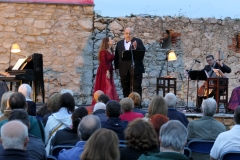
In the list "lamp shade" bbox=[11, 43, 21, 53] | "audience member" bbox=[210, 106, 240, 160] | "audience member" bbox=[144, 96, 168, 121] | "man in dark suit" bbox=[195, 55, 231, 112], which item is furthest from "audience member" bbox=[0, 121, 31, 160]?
"lamp shade" bbox=[11, 43, 21, 53]

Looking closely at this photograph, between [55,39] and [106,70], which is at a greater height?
[55,39]

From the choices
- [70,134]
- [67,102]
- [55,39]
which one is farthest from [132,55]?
[70,134]

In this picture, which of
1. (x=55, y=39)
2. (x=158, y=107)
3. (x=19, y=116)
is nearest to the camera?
(x=19, y=116)

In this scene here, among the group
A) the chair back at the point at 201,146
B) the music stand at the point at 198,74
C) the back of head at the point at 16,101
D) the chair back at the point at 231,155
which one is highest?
the music stand at the point at 198,74

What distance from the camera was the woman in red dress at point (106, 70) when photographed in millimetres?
10719

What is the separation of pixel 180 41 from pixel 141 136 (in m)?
9.19

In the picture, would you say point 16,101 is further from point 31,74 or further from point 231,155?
point 31,74

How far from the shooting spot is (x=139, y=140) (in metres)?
4.04

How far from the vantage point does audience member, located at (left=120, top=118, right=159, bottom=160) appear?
4.03 m

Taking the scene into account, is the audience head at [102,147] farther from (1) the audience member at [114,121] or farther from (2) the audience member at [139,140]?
(1) the audience member at [114,121]

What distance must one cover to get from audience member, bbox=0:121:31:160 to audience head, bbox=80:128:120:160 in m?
0.44

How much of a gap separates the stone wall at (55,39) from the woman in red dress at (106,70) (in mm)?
1486

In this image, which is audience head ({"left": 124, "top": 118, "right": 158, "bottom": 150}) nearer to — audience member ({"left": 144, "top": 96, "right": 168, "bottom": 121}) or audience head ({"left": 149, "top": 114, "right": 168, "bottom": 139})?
audience head ({"left": 149, "top": 114, "right": 168, "bottom": 139})

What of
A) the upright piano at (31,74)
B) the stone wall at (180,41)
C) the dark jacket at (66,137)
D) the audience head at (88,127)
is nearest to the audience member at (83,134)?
the audience head at (88,127)
